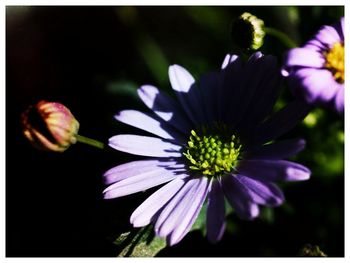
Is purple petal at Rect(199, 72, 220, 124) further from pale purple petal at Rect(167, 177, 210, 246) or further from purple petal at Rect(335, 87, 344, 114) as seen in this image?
purple petal at Rect(335, 87, 344, 114)

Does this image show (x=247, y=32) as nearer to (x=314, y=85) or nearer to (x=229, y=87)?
(x=229, y=87)

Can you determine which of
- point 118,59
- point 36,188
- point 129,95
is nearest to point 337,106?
point 129,95

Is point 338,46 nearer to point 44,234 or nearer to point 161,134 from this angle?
point 161,134

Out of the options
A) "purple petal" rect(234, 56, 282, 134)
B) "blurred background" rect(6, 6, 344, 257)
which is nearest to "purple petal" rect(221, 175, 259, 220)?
"purple petal" rect(234, 56, 282, 134)

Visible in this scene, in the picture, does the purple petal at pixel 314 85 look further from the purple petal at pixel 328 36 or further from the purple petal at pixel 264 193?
the purple petal at pixel 264 193

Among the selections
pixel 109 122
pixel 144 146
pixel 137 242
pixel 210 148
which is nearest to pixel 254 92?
pixel 210 148
